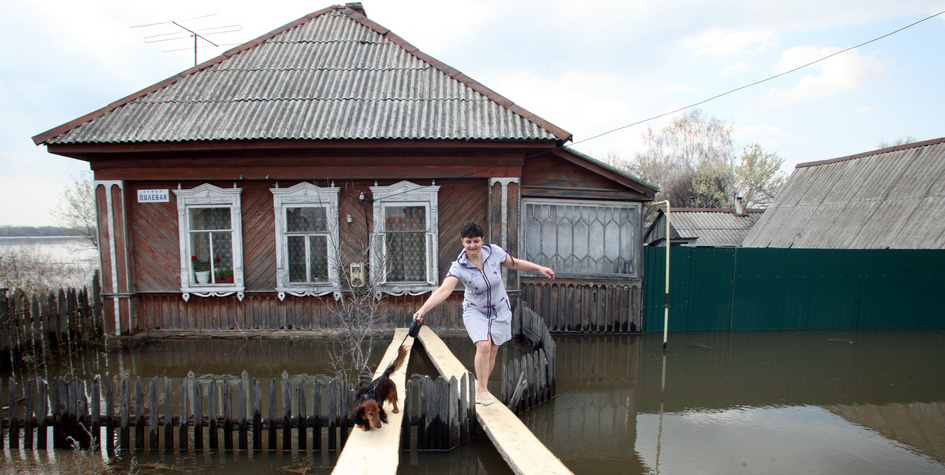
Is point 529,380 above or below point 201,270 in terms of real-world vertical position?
below

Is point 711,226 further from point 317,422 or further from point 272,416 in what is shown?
point 272,416

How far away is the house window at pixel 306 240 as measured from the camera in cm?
891

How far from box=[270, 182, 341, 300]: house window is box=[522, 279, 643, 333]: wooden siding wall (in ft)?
12.4

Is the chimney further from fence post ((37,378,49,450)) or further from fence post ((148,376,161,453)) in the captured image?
fence post ((148,376,161,453))

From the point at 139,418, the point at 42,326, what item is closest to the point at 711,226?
the point at 139,418

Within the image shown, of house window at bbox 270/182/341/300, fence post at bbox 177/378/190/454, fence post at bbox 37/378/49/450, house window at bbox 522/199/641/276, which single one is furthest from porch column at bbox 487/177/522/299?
fence post at bbox 37/378/49/450

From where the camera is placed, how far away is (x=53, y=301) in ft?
25.8

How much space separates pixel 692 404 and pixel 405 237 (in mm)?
5533

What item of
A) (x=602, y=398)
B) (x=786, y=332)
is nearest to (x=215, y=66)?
(x=602, y=398)

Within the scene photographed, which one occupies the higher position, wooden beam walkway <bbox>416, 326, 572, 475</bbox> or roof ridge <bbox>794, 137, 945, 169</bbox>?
roof ridge <bbox>794, 137, 945, 169</bbox>

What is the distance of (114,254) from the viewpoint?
28.9 feet

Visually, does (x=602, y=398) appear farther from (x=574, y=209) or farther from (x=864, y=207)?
(x=864, y=207)

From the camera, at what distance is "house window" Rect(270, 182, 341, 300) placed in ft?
29.2

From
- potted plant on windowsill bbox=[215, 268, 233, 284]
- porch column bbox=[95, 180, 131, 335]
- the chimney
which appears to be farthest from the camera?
the chimney
